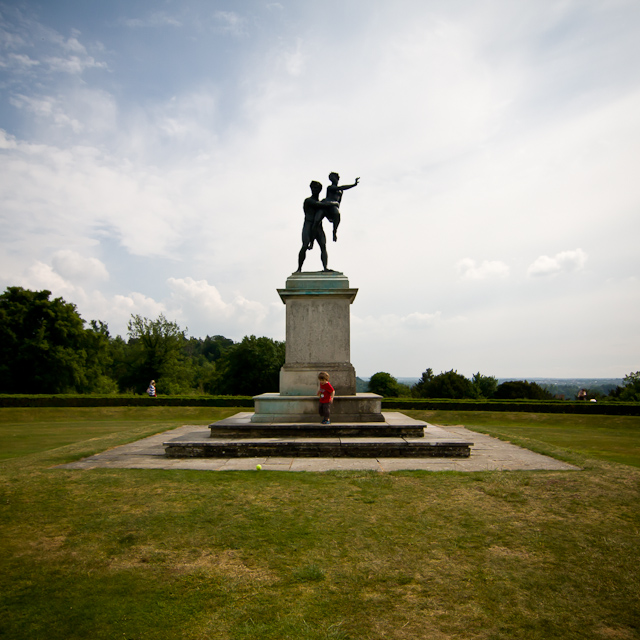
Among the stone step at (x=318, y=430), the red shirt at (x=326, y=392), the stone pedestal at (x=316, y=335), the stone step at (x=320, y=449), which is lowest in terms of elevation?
the stone step at (x=320, y=449)

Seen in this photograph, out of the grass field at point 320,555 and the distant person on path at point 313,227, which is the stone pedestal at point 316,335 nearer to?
the distant person on path at point 313,227

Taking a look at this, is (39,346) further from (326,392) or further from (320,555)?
(320,555)

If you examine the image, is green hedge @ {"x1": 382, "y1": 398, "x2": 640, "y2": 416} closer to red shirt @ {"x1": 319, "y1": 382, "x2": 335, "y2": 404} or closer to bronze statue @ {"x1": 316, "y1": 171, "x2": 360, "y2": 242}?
bronze statue @ {"x1": 316, "y1": 171, "x2": 360, "y2": 242}

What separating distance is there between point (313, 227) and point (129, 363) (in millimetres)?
43561

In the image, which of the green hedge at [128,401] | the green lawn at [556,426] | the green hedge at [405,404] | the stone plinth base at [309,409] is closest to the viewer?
the stone plinth base at [309,409]

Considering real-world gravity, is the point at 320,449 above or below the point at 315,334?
below

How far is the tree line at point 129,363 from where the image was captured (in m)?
37.3

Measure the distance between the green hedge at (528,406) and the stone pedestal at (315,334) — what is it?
554 inches

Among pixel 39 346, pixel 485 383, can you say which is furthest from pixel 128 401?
pixel 485 383

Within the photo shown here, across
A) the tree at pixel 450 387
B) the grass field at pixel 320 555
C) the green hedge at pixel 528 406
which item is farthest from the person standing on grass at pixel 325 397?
the tree at pixel 450 387

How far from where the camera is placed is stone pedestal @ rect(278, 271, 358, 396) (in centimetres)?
1154

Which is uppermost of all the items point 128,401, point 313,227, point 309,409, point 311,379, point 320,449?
point 313,227

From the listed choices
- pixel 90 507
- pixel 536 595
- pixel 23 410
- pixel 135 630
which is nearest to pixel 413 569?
pixel 536 595

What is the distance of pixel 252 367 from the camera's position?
50.1 metres
